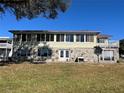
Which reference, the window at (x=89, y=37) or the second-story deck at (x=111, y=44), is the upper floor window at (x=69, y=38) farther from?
the second-story deck at (x=111, y=44)

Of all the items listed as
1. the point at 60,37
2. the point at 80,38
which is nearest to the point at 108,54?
the point at 80,38

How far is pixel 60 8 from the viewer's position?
112 feet

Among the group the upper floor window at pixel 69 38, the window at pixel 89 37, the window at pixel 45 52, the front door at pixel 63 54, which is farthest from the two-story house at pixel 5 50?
the window at pixel 89 37

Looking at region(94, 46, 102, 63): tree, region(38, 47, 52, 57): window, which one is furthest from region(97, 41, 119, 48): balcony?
region(38, 47, 52, 57): window

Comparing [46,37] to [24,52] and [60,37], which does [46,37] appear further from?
[24,52]

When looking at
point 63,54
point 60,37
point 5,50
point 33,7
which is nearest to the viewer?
point 33,7

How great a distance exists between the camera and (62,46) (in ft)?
145

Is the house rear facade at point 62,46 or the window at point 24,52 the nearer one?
the house rear facade at point 62,46

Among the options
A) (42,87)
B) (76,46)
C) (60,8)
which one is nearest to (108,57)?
(76,46)

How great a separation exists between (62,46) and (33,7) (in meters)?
13.9

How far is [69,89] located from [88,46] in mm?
30381

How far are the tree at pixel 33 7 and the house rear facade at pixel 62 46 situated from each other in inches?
392

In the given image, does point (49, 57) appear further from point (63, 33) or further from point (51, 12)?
point (51, 12)

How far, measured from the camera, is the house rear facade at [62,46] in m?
43.8
